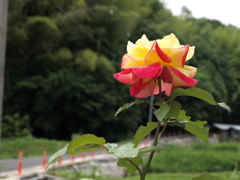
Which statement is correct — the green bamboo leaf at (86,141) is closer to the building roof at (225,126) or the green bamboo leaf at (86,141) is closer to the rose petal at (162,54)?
the rose petal at (162,54)

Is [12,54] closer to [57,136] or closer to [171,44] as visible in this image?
[57,136]

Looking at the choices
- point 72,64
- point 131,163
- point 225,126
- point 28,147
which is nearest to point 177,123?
point 131,163

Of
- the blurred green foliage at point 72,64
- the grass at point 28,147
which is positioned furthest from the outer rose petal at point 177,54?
the blurred green foliage at point 72,64

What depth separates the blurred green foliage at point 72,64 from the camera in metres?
20.9

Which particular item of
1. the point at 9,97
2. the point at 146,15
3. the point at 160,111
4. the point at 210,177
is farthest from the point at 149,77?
the point at 146,15

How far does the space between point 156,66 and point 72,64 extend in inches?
888

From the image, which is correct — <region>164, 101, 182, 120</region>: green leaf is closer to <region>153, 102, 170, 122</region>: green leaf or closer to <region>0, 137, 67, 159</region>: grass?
<region>153, 102, 170, 122</region>: green leaf

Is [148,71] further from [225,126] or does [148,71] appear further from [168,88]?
[225,126]

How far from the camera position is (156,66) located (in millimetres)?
629

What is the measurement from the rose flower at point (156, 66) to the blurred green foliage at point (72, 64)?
19.3m

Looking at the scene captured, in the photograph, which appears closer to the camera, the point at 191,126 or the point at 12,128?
the point at 191,126

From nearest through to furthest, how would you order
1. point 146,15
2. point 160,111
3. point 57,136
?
point 160,111 < point 57,136 < point 146,15

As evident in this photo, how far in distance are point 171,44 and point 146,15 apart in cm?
2637

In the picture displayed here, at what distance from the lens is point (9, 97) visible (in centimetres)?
2189
